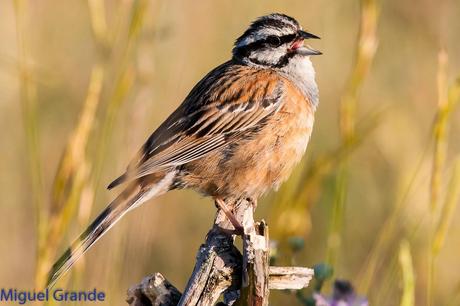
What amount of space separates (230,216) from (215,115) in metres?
0.79

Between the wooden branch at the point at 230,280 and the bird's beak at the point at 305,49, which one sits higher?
the bird's beak at the point at 305,49

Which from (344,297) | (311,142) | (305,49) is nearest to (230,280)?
(344,297)

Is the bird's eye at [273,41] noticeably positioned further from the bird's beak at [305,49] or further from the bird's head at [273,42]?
the bird's beak at [305,49]

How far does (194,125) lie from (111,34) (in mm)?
1282

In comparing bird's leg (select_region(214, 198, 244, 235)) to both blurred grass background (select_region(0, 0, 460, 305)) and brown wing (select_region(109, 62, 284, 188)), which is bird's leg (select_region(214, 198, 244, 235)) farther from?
brown wing (select_region(109, 62, 284, 188))

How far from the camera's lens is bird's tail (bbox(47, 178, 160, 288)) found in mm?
3723

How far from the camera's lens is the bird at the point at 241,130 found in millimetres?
4758

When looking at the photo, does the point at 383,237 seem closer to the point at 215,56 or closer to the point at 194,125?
the point at 194,125

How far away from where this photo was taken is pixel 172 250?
6.23 metres

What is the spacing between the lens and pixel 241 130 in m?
4.92

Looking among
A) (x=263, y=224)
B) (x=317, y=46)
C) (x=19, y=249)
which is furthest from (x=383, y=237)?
(x=19, y=249)

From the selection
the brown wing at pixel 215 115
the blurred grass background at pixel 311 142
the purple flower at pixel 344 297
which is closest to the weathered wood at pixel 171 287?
the purple flower at pixel 344 297

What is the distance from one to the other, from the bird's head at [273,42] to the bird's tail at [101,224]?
1.07 meters

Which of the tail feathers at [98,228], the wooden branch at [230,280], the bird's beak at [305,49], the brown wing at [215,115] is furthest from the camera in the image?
the bird's beak at [305,49]
